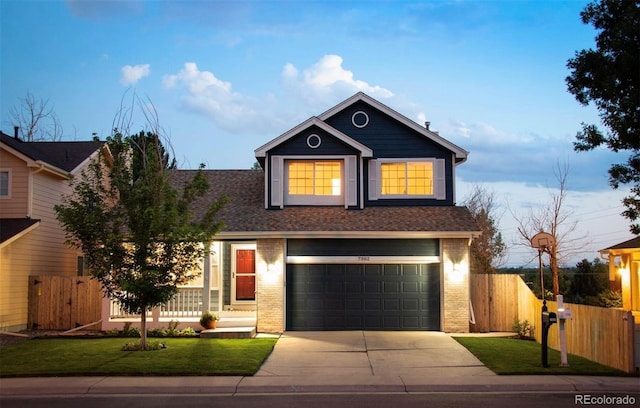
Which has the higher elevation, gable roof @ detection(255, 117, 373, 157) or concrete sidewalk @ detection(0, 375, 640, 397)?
gable roof @ detection(255, 117, 373, 157)

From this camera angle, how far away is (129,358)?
15.2m

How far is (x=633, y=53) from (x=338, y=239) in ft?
32.6

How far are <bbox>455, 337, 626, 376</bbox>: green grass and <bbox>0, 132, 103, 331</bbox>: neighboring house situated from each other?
1318cm

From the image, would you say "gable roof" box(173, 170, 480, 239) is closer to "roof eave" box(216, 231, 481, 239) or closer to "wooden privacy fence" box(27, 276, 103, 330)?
"roof eave" box(216, 231, 481, 239)

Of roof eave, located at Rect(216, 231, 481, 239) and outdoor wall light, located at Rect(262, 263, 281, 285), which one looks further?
outdoor wall light, located at Rect(262, 263, 281, 285)

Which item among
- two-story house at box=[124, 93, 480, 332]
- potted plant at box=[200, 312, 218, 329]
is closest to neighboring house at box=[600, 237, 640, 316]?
two-story house at box=[124, 93, 480, 332]

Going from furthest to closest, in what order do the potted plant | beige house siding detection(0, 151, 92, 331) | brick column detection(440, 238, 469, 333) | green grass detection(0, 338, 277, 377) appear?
1. beige house siding detection(0, 151, 92, 331)
2. brick column detection(440, 238, 469, 333)
3. the potted plant
4. green grass detection(0, 338, 277, 377)

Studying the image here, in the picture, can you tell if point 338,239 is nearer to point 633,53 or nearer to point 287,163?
point 287,163

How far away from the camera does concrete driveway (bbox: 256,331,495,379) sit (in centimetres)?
1388

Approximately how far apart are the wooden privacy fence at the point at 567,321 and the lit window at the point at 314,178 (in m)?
5.72

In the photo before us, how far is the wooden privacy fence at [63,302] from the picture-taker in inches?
858

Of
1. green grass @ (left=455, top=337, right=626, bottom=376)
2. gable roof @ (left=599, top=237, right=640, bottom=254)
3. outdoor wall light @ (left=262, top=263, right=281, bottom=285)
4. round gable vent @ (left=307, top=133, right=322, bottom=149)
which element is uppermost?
round gable vent @ (left=307, top=133, right=322, bottom=149)

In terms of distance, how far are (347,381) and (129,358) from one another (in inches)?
217

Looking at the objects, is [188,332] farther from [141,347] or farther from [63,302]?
[63,302]
